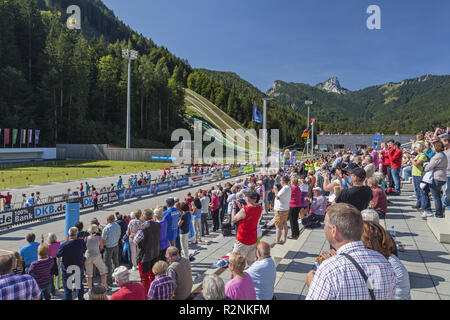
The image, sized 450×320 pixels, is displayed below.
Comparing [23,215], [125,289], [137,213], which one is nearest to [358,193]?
[125,289]

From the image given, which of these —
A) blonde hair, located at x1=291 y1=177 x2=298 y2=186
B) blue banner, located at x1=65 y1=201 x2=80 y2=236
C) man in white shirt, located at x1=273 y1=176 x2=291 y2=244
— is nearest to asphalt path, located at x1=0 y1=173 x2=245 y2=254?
blue banner, located at x1=65 y1=201 x2=80 y2=236

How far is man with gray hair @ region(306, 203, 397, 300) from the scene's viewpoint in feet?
6.73

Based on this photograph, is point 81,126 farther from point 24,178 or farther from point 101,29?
point 101,29

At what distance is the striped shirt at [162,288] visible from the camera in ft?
12.4

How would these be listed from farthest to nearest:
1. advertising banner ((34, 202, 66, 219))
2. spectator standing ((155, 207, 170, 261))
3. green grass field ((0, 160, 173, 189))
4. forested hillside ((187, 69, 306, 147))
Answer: forested hillside ((187, 69, 306, 147)), green grass field ((0, 160, 173, 189)), advertising banner ((34, 202, 66, 219)), spectator standing ((155, 207, 170, 261))

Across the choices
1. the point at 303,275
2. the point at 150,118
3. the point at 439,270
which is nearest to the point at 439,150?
the point at 439,270

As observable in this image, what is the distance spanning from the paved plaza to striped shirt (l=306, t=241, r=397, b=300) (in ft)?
9.88

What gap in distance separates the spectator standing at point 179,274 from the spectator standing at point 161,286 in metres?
0.27

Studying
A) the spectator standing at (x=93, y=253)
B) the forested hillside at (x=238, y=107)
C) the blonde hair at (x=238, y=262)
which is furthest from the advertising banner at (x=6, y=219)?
the forested hillside at (x=238, y=107)

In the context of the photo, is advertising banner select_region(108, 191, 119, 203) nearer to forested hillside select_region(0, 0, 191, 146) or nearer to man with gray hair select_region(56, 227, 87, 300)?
man with gray hair select_region(56, 227, 87, 300)

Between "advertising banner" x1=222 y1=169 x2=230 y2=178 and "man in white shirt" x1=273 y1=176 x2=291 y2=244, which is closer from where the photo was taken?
"man in white shirt" x1=273 y1=176 x2=291 y2=244

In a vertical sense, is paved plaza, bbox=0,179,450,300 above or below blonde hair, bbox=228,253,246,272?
below

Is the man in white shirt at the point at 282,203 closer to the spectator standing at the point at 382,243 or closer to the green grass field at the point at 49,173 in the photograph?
the spectator standing at the point at 382,243
